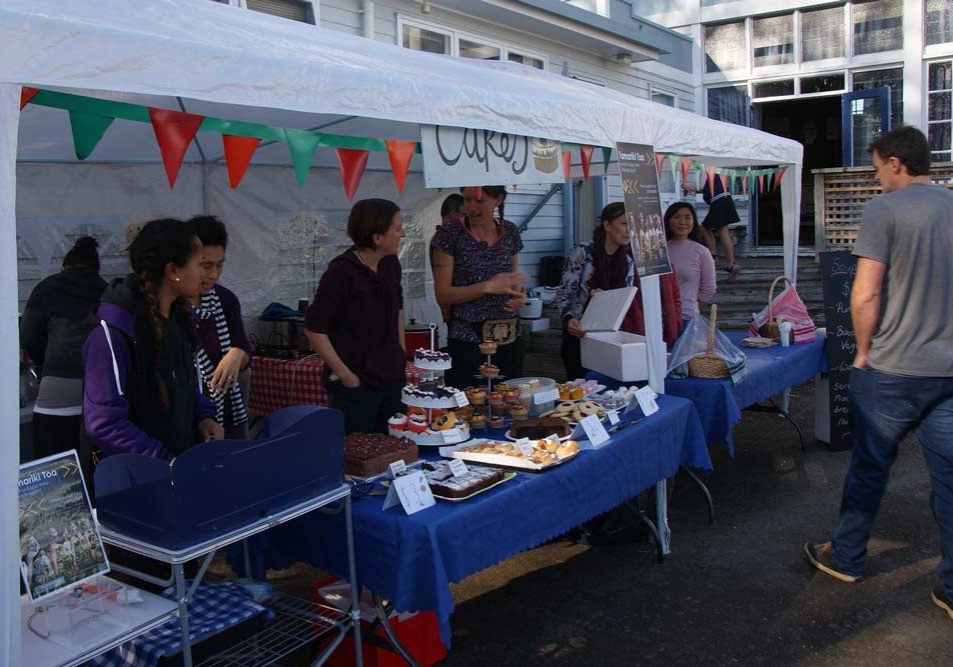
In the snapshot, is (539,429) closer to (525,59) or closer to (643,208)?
(643,208)

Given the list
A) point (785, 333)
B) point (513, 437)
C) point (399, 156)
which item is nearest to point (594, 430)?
point (513, 437)

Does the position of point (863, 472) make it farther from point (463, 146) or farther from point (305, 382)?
point (305, 382)

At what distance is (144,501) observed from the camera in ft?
7.41

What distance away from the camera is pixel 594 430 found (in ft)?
11.5

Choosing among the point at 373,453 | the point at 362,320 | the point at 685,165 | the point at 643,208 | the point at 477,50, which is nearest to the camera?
the point at 373,453

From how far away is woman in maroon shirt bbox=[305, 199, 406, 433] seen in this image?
3531 millimetres

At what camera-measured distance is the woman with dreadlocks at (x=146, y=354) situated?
2473 millimetres

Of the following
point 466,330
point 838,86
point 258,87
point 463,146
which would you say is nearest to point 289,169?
point 466,330

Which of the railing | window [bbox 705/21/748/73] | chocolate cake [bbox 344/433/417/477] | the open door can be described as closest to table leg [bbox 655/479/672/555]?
chocolate cake [bbox 344/433/417/477]

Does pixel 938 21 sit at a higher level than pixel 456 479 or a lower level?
higher

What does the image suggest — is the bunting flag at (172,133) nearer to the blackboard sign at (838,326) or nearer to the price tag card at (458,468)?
the price tag card at (458,468)

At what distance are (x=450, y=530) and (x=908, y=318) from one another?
2.17 metres

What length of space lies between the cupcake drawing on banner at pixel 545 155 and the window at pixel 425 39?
4788 millimetres

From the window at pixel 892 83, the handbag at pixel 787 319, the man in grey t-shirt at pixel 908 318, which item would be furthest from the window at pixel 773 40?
the man in grey t-shirt at pixel 908 318
